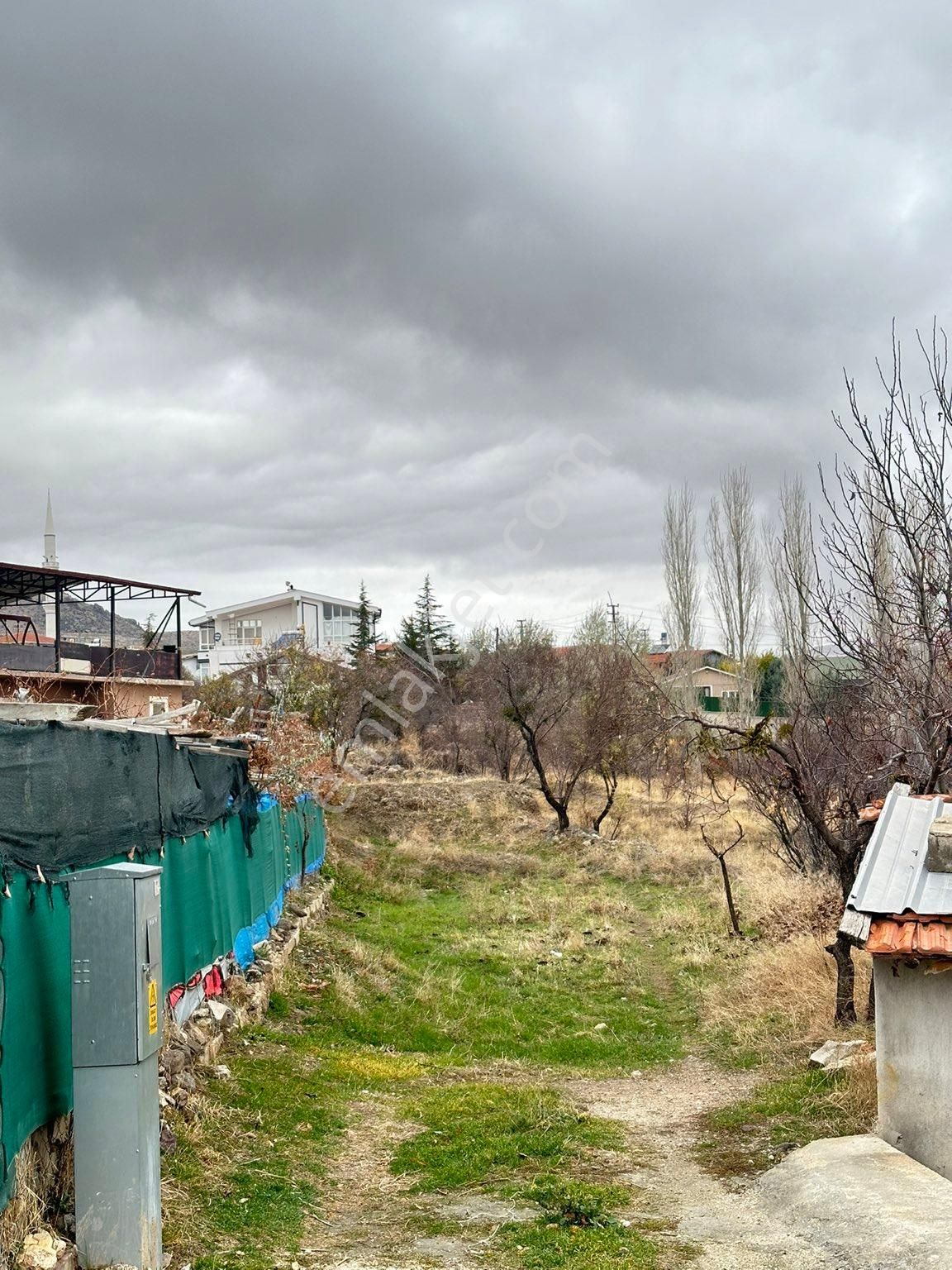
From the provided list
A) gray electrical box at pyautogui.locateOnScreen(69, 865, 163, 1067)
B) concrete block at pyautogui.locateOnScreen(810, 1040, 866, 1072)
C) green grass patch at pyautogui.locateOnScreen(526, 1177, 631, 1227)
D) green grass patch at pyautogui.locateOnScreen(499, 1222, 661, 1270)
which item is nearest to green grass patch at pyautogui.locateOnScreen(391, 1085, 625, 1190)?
green grass patch at pyautogui.locateOnScreen(526, 1177, 631, 1227)

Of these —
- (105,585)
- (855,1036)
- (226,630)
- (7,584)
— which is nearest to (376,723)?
(105,585)

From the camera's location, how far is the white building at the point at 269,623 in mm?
56531

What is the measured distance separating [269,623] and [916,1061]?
53.6m

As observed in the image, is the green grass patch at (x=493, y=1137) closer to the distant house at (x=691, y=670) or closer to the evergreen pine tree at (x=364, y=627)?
the distant house at (x=691, y=670)

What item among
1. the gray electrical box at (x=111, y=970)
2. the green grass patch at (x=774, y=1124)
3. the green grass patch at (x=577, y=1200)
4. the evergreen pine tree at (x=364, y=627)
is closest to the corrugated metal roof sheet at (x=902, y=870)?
the green grass patch at (x=774, y=1124)

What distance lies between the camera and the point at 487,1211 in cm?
618

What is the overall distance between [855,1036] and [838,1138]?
106 inches

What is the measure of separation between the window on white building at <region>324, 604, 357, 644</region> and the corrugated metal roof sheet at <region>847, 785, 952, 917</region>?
52.1 metres

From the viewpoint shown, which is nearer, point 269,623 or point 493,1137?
point 493,1137

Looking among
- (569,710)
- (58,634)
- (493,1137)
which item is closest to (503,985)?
(493,1137)

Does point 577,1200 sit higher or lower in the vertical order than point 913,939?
lower

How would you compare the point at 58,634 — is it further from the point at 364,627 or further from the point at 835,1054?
the point at 364,627

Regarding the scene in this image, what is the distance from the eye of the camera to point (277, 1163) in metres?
6.72

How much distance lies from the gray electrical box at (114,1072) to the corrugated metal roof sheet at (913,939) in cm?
416
